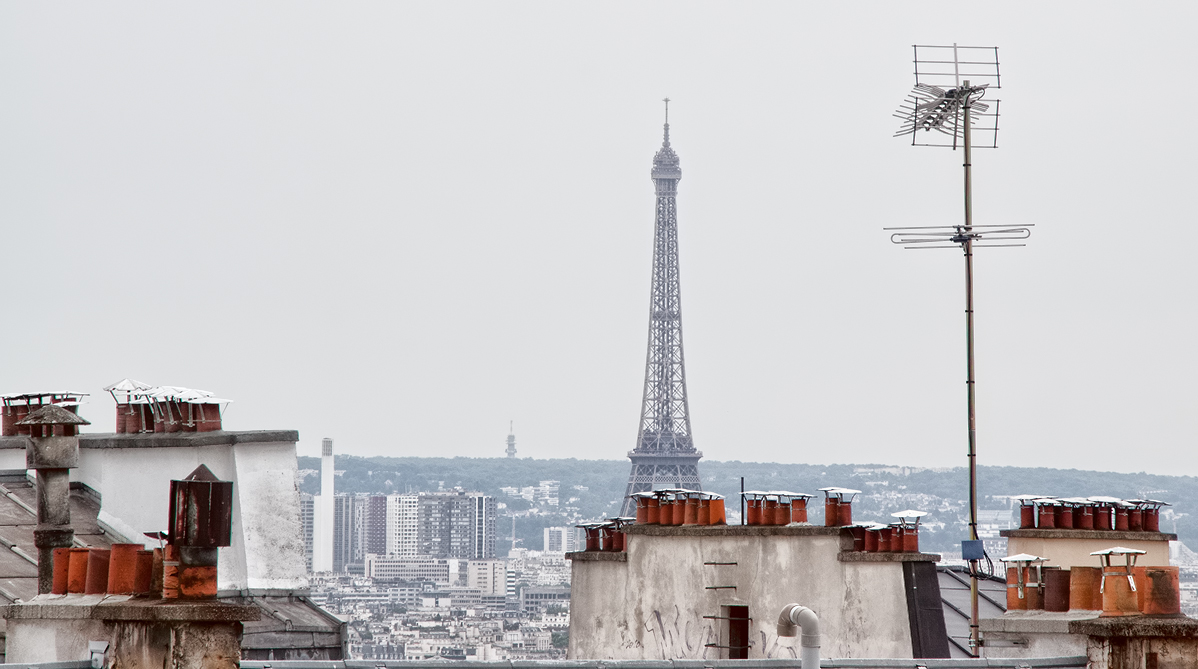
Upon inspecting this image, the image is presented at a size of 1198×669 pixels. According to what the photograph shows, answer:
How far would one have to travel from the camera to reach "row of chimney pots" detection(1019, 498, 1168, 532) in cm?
1459

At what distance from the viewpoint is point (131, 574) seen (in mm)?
8148

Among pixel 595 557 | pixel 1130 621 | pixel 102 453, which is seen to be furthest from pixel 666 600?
pixel 1130 621

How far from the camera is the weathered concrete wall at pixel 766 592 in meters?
13.4

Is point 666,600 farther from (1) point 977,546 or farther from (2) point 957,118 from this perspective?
(2) point 957,118

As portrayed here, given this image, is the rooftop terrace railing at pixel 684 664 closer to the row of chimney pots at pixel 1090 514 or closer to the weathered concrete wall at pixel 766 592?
the weathered concrete wall at pixel 766 592

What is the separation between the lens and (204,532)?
7.78 m

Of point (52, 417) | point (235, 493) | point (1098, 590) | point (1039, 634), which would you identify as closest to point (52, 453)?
point (52, 417)

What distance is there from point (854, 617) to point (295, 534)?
4320 millimetres

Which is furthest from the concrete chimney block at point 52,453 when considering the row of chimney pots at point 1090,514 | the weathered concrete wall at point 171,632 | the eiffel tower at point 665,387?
the eiffel tower at point 665,387

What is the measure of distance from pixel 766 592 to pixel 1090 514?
312 cm

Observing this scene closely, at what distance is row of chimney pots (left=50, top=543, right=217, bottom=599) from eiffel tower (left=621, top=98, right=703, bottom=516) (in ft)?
432

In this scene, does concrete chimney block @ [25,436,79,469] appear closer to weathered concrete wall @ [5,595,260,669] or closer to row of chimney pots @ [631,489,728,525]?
Result: weathered concrete wall @ [5,595,260,669]

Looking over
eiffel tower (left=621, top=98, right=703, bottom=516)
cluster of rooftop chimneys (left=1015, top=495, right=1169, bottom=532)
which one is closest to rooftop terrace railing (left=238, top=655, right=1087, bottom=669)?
cluster of rooftop chimneys (left=1015, top=495, right=1169, bottom=532)

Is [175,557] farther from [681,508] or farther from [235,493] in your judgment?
[681,508]
